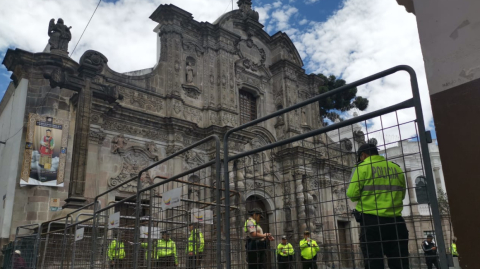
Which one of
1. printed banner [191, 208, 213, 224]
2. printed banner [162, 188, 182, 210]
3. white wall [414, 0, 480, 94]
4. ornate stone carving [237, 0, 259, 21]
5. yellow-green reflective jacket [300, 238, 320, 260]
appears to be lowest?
yellow-green reflective jacket [300, 238, 320, 260]

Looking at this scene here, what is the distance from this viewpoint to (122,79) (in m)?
15.5

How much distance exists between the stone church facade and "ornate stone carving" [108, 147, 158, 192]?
36mm

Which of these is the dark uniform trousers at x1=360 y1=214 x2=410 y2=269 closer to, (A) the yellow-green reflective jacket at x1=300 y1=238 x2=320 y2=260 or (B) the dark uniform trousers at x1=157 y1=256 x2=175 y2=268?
(A) the yellow-green reflective jacket at x1=300 y1=238 x2=320 y2=260

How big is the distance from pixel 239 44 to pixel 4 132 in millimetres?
10699

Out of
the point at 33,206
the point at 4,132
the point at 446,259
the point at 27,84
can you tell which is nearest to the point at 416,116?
the point at 446,259

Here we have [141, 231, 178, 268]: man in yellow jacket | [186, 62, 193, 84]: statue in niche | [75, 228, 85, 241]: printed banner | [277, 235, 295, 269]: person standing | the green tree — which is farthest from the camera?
the green tree

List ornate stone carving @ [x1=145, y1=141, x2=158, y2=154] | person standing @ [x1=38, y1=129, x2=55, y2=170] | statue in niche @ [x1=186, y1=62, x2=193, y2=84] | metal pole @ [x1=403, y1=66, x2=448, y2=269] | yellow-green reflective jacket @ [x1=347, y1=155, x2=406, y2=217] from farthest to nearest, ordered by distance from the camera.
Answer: statue in niche @ [x1=186, y1=62, x2=193, y2=84] → ornate stone carving @ [x1=145, y1=141, x2=158, y2=154] → person standing @ [x1=38, y1=129, x2=55, y2=170] → yellow-green reflective jacket @ [x1=347, y1=155, x2=406, y2=217] → metal pole @ [x1=403, y1=66, x2=448, y2=269]

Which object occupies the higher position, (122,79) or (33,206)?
(122,79)

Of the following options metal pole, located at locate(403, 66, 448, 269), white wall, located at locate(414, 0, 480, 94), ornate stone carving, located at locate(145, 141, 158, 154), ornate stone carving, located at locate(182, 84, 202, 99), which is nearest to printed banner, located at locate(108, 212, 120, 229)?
metal pole, located at locate(403, 66, 448, 269)

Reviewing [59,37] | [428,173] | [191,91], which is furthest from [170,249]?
[191,91]

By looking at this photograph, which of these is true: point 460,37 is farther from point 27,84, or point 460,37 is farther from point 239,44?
point 239,44

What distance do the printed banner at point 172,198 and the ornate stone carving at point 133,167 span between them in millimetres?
9389

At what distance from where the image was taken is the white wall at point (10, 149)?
1166 centimetres

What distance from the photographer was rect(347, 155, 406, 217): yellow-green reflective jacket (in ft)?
11.7
